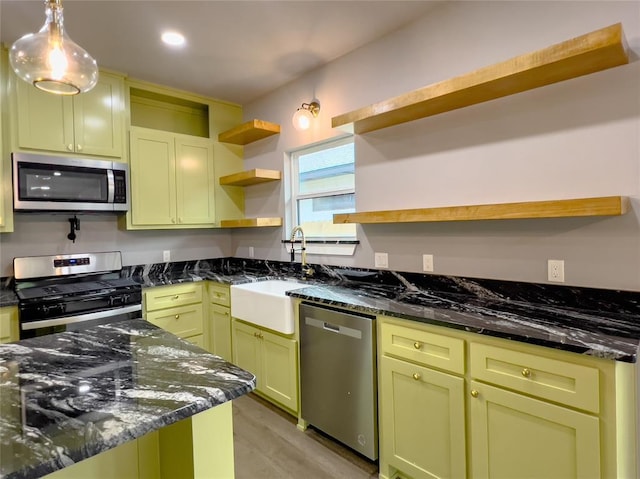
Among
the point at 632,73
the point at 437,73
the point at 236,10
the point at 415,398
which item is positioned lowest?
the point at 415,398

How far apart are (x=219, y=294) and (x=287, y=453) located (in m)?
1.46

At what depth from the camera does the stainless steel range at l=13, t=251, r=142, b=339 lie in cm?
237

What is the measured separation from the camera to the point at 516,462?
141 cm

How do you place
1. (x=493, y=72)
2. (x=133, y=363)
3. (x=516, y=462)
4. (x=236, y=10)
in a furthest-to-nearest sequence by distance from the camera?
(x=236, y=10), (x=493, y=72), (x=516, y=462), (x=133, y=363)

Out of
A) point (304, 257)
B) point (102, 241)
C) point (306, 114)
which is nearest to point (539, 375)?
point (304, 257)

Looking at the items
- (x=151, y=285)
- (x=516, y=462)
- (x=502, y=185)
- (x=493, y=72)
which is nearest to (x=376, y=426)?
(x=516, y=462)

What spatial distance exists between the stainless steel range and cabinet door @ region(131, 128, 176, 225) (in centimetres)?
47

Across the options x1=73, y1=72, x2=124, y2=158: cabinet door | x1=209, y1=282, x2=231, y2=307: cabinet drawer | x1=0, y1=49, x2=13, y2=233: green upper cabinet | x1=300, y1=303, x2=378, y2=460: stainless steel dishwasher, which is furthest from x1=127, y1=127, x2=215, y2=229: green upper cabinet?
x1=300, y1=303, x2=378, y2=460: stainless steel dishwasher

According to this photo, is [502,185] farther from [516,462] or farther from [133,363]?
[133,363]

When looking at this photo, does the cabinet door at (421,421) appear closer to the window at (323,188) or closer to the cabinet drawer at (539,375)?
the cabinet drawer at (539,375)

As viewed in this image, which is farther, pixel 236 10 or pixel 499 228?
pixel 236 10

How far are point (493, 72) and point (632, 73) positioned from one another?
0.56 m

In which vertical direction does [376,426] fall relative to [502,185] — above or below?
below

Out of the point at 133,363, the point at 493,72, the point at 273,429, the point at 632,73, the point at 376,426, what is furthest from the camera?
the point at 273,429
